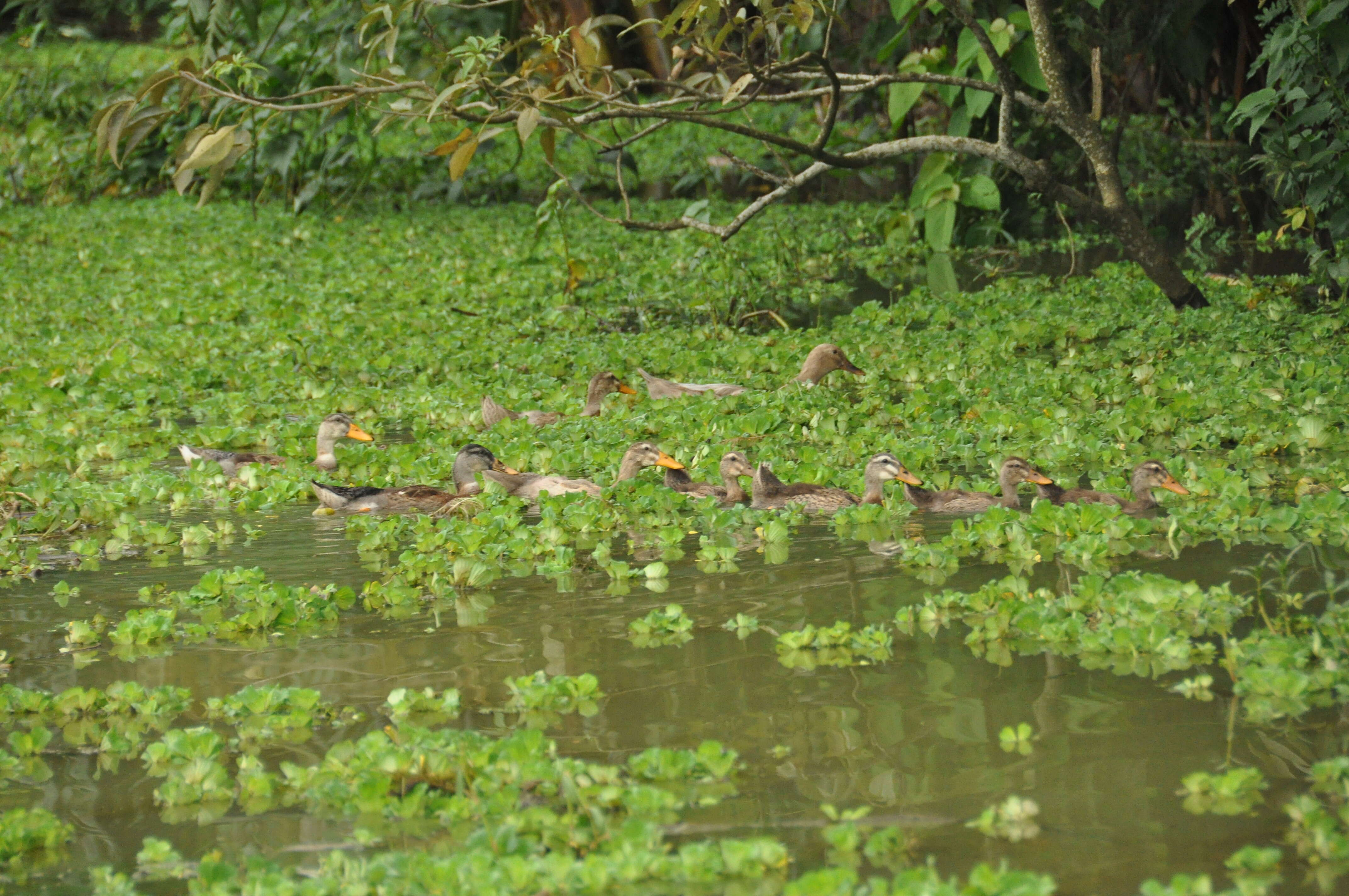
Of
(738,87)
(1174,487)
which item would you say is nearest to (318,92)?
(738,87)

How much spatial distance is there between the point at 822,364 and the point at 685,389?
90 centimetres

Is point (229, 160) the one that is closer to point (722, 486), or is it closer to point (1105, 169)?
point (722, 486)

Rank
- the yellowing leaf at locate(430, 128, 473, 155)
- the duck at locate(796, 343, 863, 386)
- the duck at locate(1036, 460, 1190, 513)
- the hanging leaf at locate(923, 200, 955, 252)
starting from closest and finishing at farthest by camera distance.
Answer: the duck at locate(1036, 460, 1190, 513) → the yellowing leaf at locate(430, 128, 473, 155) → the duck at locate(796, 343, 863, 386) → the hanging leaf at locate(923, 200, 955, 252)

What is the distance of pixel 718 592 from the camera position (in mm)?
5637

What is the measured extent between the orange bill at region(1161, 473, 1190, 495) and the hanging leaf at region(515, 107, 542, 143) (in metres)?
3.35

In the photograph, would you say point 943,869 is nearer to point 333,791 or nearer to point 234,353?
point 333,791

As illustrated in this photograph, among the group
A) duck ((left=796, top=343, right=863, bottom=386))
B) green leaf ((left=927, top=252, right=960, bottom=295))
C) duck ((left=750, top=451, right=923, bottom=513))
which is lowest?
green leaf ((left=927, top=252, right=960, bottom=295))

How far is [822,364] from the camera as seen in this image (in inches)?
368

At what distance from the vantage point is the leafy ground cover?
3.76 m

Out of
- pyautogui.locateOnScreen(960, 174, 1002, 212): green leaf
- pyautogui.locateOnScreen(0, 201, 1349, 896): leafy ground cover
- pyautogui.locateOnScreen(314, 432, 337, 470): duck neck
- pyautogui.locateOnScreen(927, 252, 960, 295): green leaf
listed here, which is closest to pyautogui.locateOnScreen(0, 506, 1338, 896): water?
pyautogui.locateOnScreen(0, 201, 1349, 896): leafy ground cover

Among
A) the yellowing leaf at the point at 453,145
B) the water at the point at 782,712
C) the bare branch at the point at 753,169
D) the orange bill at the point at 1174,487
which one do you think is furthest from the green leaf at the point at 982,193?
the water at the point at 782,712

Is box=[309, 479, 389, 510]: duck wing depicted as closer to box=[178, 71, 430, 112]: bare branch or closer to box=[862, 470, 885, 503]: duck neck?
box=[178, 71, 430, 112]: bare branch

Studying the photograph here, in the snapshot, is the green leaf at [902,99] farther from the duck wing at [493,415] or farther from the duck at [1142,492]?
the duck at [1142,492]

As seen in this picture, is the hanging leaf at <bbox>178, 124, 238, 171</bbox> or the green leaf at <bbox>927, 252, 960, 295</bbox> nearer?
the hanging leaf at <bbox>178, 124, 238, 171</bbox>
